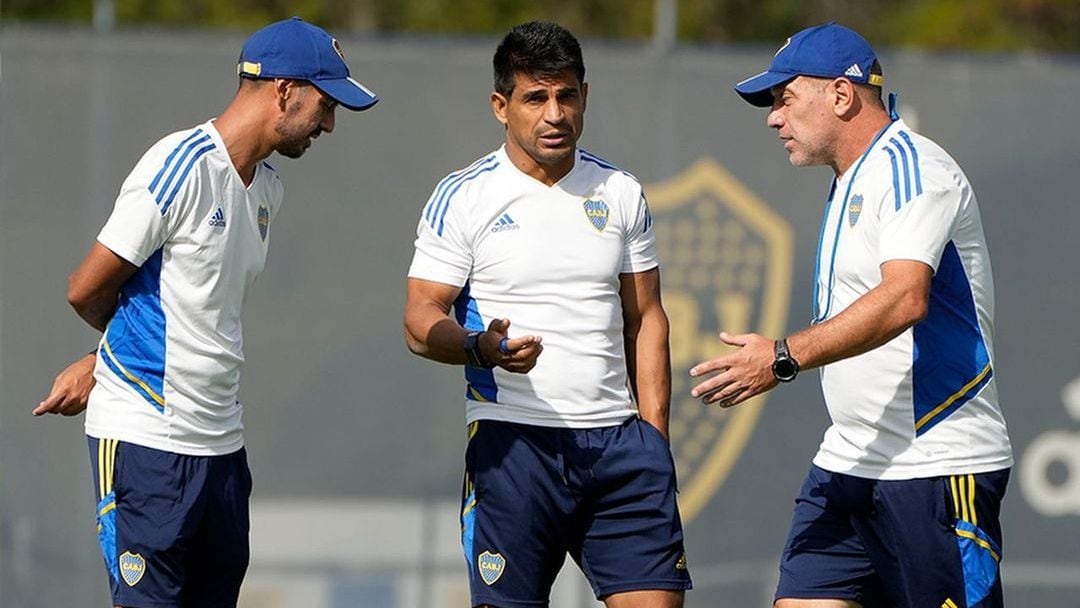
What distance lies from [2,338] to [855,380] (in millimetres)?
4178

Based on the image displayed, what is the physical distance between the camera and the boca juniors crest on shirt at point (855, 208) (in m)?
4.46

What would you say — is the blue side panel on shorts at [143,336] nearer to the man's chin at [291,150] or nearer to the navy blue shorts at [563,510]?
the man's chin at [291,150]

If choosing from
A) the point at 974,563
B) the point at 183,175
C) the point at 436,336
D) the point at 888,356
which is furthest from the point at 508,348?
the point at 974,563

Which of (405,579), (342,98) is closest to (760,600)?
Answer: (405,579)

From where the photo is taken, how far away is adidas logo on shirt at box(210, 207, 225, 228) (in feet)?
14.5

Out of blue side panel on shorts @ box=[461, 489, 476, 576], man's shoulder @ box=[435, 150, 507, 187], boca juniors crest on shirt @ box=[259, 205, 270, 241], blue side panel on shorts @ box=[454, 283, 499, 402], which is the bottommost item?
blue side panel on shorts @ box=[461, 489, 476, 576]

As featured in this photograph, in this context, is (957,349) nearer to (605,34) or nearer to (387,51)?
(387,51)

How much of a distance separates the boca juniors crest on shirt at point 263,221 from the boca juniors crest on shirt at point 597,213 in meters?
0.88

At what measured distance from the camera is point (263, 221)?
466 centimetres

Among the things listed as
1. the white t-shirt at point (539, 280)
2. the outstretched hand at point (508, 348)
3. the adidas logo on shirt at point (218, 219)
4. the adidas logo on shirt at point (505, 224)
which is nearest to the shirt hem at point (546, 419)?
the white t-shirt at point (539, 280)

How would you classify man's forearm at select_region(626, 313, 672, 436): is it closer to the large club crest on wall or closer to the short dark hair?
the short dark hair

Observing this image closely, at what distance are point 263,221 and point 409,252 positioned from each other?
2.87 m

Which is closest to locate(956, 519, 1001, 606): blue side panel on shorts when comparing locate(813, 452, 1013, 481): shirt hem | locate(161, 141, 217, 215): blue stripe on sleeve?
locate(813, 452, 1013, 481): shirt hem

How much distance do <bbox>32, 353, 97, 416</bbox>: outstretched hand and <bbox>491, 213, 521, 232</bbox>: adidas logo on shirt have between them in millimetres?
1140
